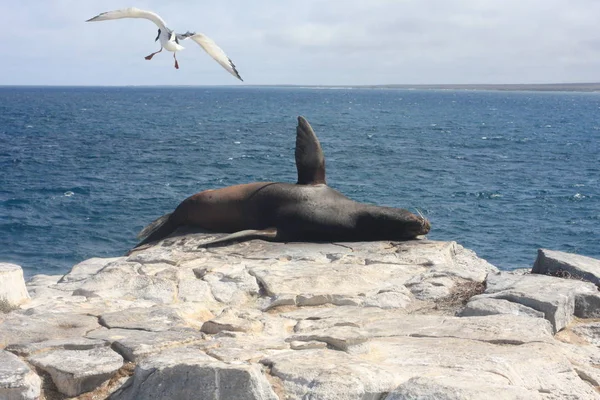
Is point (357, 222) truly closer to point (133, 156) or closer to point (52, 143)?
point (133, 156)

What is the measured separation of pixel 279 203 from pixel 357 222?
972mm

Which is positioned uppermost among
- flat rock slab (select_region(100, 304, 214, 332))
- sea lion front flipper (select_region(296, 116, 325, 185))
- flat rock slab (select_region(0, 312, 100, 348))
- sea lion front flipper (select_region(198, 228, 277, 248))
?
sea lion front flipper (select_region(296, 116, 325, 185))

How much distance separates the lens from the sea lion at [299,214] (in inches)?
355

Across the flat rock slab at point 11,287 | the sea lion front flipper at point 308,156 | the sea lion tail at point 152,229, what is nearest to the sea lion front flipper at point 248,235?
the sea lion front flipper at point 308,156

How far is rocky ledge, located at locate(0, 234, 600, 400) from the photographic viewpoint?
424 cm

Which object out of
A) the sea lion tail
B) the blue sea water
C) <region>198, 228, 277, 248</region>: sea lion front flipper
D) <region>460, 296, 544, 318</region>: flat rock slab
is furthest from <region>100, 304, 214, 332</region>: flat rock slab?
the blue sea water

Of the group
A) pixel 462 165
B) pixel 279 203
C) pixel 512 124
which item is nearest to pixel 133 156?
pixel 462 165

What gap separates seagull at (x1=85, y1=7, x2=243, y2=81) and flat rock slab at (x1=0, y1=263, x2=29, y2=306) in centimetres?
633

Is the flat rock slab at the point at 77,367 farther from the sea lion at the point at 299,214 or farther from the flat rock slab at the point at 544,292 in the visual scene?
the sea lion at the point at 299,214

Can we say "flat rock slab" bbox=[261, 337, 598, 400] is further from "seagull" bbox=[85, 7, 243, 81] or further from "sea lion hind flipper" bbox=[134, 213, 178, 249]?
"seagull" bbox=[85, 7, 243, 81]

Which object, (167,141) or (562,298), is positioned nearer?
(562,298)

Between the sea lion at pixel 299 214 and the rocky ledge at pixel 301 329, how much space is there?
39.2 inches

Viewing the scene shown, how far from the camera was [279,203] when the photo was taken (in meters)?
9.23

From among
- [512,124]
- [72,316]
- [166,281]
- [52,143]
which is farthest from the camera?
[512,124]
